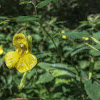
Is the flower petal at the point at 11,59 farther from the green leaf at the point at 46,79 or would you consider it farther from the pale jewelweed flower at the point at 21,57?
the green leaf at the point at 46,79

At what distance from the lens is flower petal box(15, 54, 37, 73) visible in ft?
2.69

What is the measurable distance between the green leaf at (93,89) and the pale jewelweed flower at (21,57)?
454mm

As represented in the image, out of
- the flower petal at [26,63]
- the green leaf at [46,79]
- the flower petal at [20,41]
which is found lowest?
the green leaf at [46,79]

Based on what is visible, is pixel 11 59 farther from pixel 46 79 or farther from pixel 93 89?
pixel 93 89

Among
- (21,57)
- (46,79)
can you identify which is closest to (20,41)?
(21,57)

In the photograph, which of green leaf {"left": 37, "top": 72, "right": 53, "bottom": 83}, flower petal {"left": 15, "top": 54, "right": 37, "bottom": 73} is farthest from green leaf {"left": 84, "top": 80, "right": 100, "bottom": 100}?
flower petal {"left": 15, "top": 54, "right": 37, "bottom": 73}

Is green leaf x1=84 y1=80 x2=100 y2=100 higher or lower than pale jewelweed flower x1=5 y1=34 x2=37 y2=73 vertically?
lower

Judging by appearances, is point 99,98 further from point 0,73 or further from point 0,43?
point 0,73

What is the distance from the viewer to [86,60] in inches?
104

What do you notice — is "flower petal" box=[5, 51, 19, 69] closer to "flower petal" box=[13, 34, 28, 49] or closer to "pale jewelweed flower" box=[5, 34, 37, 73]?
"pale jewelweed flower" box=[5, 34, 37, 73]

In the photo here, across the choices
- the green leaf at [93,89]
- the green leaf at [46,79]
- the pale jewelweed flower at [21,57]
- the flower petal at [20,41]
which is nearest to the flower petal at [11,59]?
the pale jewelweed flower at [21,57]

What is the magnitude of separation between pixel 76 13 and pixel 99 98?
3.85m

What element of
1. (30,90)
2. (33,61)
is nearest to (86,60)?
(30,90)

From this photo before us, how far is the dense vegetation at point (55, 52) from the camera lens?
3.18 feet
